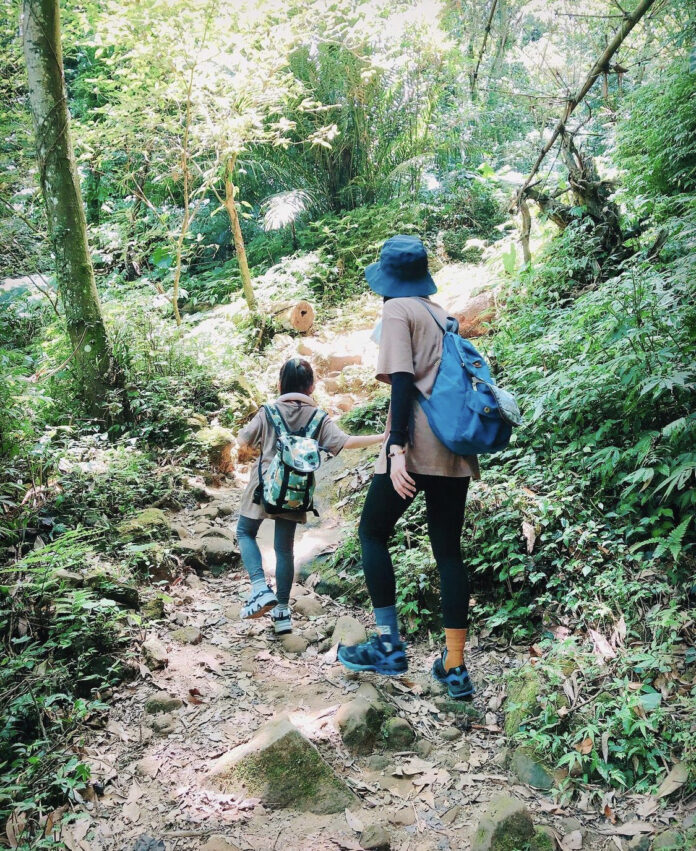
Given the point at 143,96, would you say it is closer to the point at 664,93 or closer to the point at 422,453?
the point at 664,93

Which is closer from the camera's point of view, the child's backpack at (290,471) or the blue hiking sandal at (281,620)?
the child's backpack at (290,471)

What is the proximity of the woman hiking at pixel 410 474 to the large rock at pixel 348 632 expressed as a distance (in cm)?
54

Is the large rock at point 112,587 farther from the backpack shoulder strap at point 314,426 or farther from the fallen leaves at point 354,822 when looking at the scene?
Answer: the fallen leaves at point 354,822

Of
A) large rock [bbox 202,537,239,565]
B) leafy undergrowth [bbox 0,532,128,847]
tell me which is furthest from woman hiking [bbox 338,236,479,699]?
large rock [bbox 202,537,239,565]

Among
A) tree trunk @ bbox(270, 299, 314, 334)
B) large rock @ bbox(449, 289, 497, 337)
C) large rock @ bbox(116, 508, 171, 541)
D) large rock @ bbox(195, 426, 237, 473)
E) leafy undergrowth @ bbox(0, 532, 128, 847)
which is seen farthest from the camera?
tree trunk @ bbox(270, 299, 314, 334)

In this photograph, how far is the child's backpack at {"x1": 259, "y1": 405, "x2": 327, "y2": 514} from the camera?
3.33 m

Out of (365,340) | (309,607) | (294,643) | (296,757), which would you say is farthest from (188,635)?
(365,340)

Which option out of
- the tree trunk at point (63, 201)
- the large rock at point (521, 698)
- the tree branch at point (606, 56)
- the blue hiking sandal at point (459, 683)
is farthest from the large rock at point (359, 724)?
the tree trunk at point (63, 201)

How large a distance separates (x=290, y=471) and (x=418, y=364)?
1.10 m

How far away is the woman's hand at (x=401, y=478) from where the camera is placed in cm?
254

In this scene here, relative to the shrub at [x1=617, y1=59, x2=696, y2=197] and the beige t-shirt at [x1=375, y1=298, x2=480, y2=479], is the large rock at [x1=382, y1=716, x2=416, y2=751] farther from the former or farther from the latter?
the shrub at [x1=617, y1=59, x2=696, y2=197]

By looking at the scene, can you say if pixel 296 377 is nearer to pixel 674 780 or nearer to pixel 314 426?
pixel 314 426

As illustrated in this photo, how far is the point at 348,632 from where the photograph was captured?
3508 mm

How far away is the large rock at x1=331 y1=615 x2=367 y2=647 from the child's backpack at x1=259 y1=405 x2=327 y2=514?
79 cm
